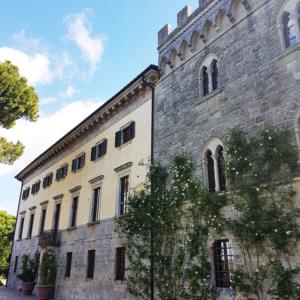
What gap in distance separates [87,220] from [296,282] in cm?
1224

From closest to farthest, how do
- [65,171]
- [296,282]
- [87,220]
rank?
[296,282] < [87,220] < [65,171]

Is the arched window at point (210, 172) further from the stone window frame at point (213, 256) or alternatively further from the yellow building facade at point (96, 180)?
the yellow building facade at point (96, 180)

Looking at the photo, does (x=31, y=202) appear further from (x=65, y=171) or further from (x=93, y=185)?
(x=93, y=185)

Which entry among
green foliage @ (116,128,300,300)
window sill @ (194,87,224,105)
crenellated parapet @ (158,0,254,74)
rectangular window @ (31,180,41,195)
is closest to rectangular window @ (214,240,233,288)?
green foliage @ (116,128,300,300)

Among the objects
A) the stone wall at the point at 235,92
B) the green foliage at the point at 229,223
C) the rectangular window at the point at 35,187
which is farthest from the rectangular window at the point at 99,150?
the rectangular window at the point at 35,187

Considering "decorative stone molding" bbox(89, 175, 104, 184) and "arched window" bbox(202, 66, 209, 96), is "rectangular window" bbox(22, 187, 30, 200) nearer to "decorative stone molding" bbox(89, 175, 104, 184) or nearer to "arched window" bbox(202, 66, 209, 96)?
"decorative stone molding" bbox(89, 175, 104, 184)

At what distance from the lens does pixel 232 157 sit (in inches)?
383

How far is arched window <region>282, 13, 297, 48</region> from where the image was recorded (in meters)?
9.42

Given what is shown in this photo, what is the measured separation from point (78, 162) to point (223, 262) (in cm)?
1300

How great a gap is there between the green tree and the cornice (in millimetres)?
3036

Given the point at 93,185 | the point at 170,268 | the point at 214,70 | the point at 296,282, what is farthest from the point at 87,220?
the point at 296,282

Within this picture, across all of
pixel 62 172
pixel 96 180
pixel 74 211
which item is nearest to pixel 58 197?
pixel 62 172

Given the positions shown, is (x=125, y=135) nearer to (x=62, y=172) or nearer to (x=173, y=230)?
(x=173, y=230)

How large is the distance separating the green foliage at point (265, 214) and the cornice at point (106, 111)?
699 centimetres
